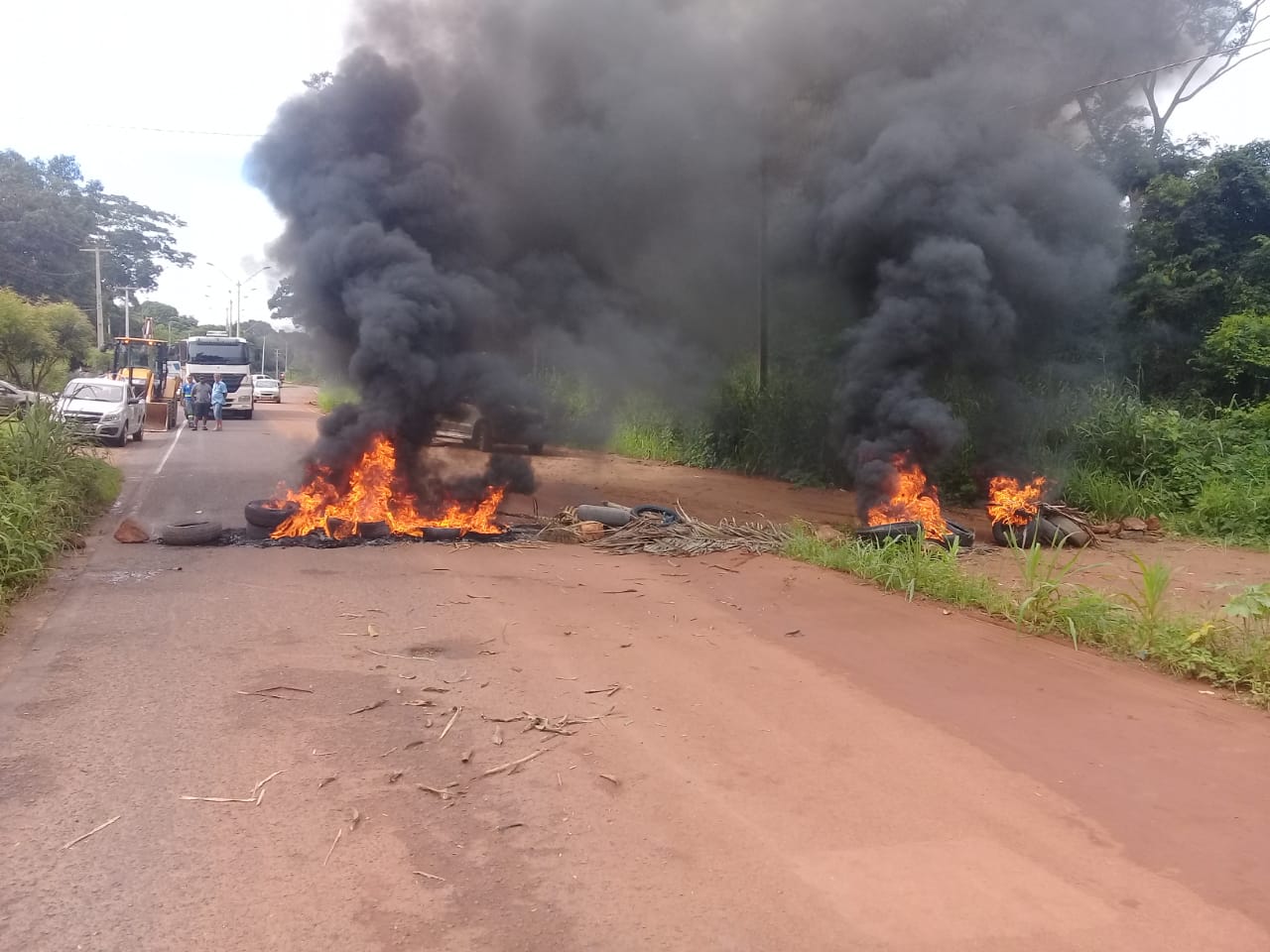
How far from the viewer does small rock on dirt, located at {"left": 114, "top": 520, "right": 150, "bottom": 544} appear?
8930 mm

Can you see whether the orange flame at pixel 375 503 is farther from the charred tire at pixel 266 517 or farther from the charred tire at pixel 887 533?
the charred tire at pixel 887 533

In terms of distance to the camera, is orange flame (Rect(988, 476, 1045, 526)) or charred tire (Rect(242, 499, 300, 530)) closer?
charred tire (Rect(242, 499, 300, 530))

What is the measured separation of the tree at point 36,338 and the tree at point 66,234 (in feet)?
31.4

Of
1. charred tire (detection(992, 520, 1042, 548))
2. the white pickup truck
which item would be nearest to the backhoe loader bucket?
the white pickup truck

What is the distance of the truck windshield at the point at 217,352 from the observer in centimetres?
3073

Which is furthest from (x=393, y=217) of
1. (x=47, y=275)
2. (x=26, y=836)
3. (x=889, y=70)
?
(x=47, y=275)

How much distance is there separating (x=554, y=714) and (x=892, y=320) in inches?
321

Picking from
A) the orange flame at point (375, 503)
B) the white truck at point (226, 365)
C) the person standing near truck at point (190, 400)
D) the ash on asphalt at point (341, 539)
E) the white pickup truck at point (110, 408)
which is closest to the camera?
the ash on asphalt at point (341, 539)

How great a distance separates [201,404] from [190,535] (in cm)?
1780

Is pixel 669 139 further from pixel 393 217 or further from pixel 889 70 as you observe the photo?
pixel 393 217

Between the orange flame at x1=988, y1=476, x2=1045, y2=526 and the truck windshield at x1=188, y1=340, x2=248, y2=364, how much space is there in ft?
87.7

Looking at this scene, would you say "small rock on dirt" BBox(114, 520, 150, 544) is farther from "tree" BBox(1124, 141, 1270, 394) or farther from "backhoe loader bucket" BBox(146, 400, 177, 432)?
"backhoe loader bucket" BBox(146, 400, 177, 432)

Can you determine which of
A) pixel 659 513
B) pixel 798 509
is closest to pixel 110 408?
pixel 659 513

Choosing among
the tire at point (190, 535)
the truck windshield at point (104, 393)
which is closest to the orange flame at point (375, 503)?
the tire at point (190, 535)
